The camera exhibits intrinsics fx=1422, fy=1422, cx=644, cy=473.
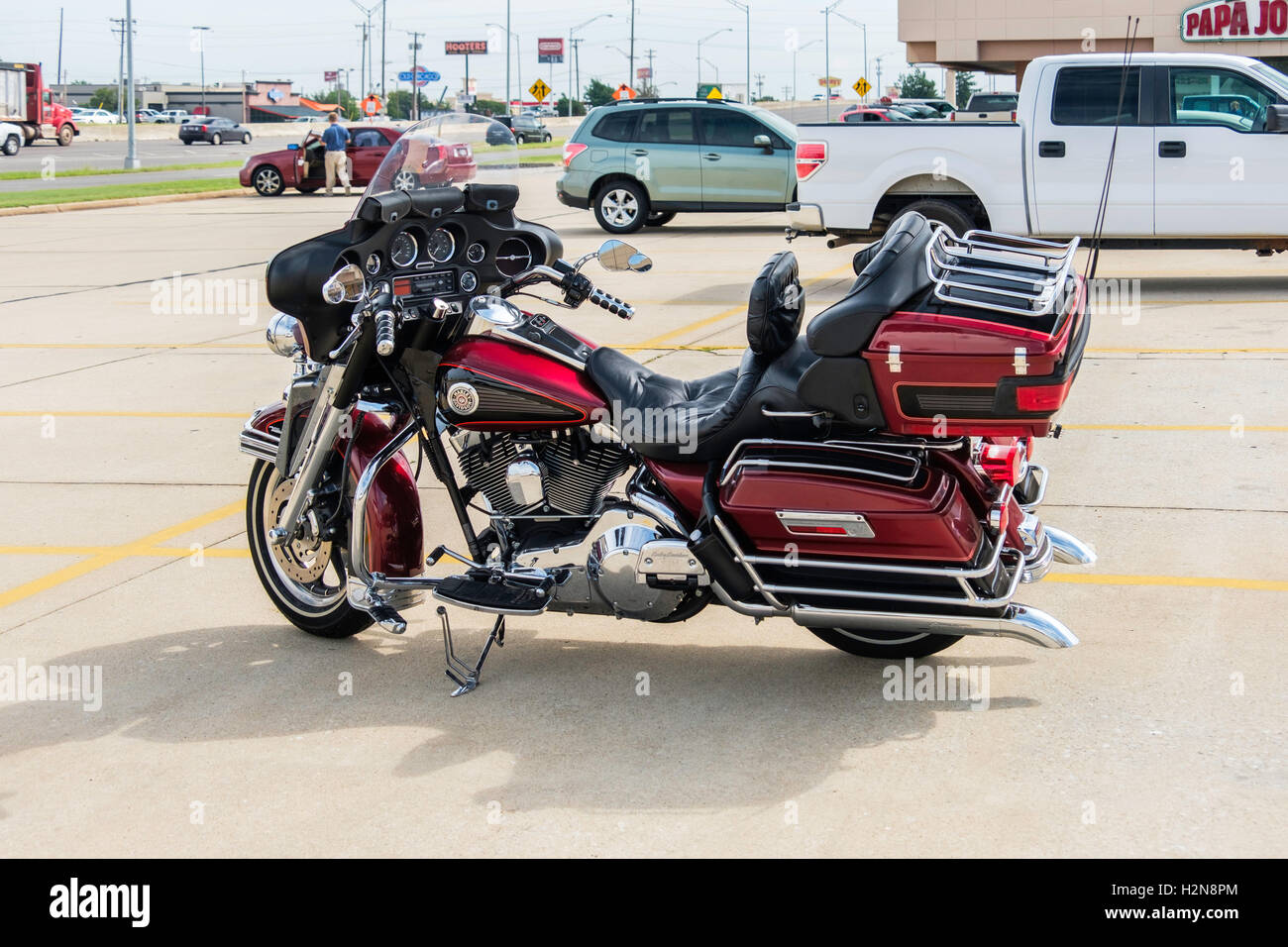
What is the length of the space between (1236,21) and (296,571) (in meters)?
41.9

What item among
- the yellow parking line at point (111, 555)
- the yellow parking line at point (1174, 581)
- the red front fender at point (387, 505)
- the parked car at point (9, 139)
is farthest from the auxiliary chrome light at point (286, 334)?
the parked car at point (9, 139)

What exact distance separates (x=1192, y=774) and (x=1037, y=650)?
3.29 feet

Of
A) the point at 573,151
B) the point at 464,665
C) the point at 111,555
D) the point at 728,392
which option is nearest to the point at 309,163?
the point at 573,151

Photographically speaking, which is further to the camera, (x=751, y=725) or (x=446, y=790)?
(x=751, y=725)

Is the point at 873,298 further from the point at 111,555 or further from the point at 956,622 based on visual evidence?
the point at 111,555

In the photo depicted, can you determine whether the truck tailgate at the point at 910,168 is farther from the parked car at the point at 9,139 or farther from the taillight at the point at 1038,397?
the parked car at the point at 9,139

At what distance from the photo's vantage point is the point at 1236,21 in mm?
40562

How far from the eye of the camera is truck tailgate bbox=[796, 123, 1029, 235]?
12.7m

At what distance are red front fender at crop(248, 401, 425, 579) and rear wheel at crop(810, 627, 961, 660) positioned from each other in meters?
1.39

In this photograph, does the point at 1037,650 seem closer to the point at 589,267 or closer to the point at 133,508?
the point at 133,508

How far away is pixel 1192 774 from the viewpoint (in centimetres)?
385

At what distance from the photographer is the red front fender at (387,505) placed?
477cm
